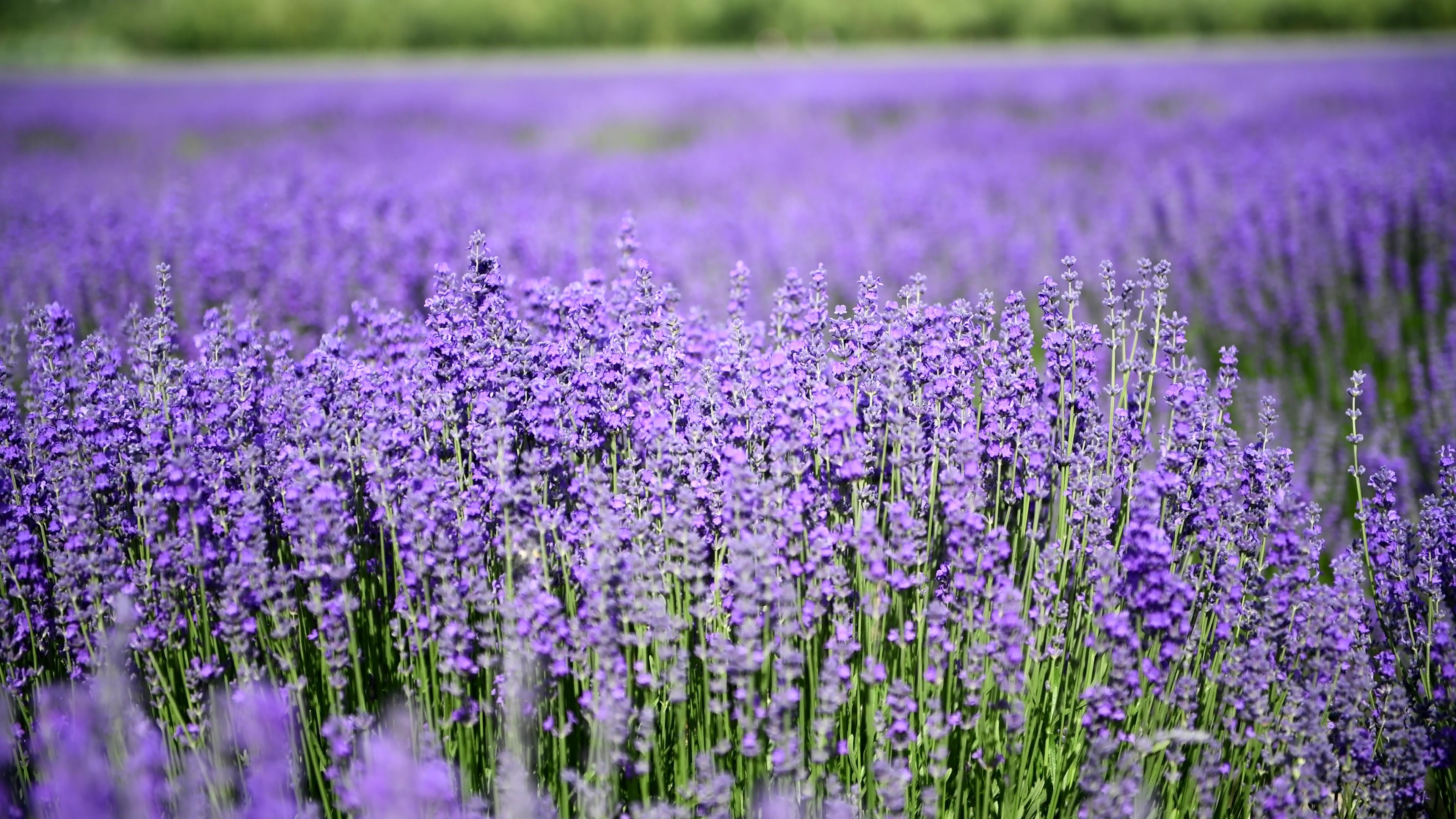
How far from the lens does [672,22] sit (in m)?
29.0

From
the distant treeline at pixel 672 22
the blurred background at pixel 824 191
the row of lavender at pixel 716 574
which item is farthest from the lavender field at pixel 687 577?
the distant treeline at pixel 672 22

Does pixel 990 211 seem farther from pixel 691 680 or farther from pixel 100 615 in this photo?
pixel 100 615

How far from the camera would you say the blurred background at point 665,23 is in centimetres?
2822

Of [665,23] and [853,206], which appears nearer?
[853,206]

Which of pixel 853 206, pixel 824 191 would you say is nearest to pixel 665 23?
pixel 824 191

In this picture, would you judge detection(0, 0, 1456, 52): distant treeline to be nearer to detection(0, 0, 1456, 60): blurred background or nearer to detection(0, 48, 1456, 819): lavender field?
detection(0, 0, 1456, 60): blurred background

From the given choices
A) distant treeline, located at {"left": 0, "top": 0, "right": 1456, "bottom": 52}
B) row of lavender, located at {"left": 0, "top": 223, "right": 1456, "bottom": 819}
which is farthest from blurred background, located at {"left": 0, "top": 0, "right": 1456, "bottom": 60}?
row of lavender, located at {"left": 0, "top": 223, "right": 1456, "bottom": 819}

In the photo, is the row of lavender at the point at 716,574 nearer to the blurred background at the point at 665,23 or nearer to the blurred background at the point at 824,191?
the blurred background at the point at 824,191

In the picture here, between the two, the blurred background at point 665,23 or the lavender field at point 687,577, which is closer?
the lavender field at point 687,577

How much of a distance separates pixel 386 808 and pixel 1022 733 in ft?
4.15

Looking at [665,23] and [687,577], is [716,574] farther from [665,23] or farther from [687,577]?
[665,23]

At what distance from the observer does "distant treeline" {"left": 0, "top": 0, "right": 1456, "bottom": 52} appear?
28.2m

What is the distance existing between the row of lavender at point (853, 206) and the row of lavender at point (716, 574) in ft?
6.02

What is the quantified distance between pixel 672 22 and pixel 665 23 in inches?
7.9
